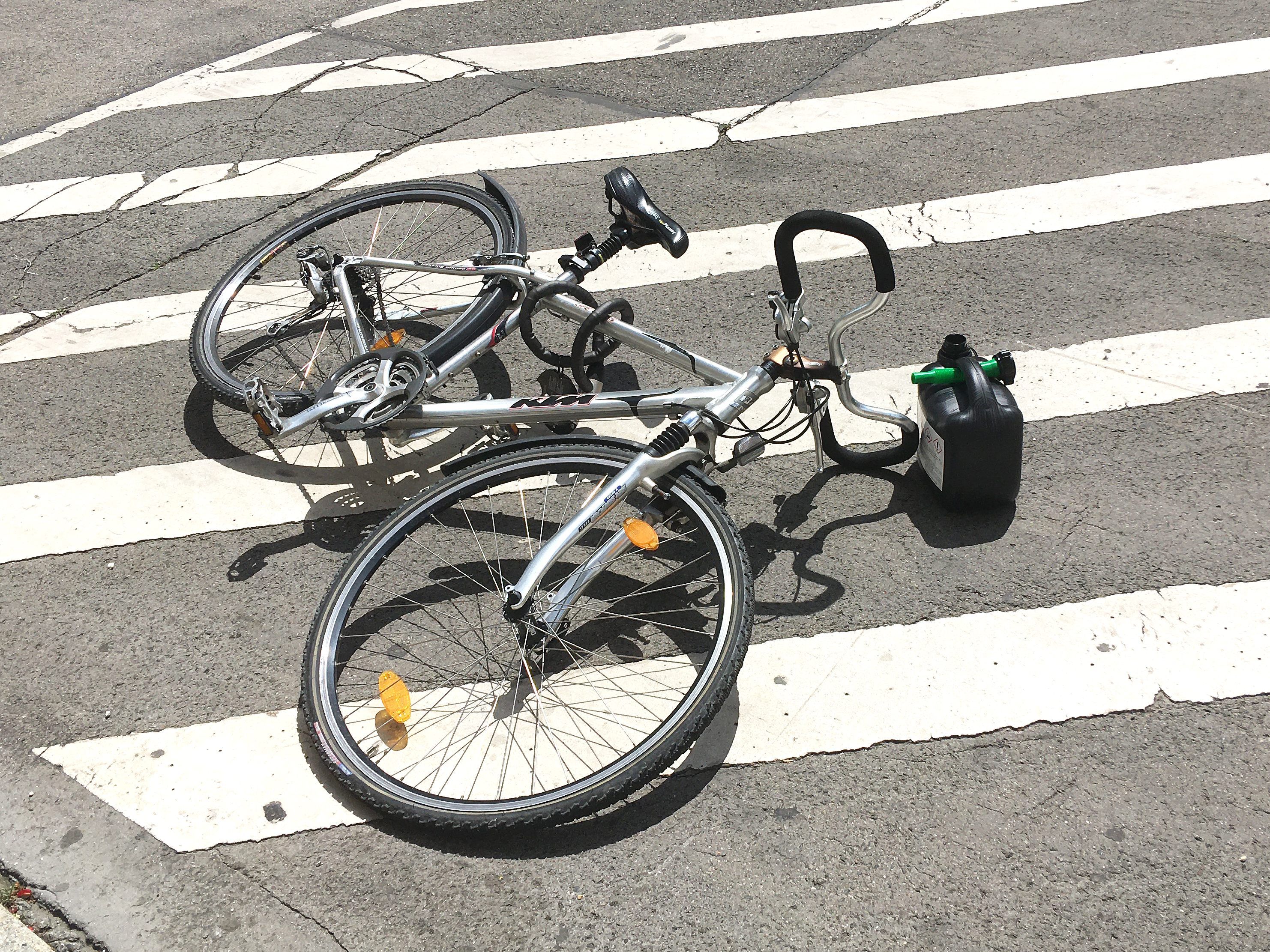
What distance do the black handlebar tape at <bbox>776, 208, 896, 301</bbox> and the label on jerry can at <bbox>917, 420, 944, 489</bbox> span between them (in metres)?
0.68

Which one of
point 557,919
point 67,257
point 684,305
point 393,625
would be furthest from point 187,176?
point 557,919

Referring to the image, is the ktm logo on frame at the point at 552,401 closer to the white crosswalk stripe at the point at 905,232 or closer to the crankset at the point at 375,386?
the crankset at the point at 375,386

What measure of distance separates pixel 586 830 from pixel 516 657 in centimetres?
70

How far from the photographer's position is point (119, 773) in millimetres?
3527

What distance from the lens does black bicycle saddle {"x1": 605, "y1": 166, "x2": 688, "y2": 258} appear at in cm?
408

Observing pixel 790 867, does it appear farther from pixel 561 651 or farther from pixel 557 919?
pixel 561 651

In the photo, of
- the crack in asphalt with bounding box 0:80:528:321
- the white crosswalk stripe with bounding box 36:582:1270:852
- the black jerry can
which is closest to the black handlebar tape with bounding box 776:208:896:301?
the black jerry can

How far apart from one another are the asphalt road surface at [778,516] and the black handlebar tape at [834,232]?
1024mm

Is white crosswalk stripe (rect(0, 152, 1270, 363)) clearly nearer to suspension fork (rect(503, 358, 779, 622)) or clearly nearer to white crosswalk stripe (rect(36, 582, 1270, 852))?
suspension fork (rect(503, 358, 779, 622))

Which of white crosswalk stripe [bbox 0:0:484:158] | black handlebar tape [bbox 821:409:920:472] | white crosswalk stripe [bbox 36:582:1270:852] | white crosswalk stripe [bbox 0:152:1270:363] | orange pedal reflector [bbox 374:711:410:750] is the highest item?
white crosswalk stripe [bbox 0:0:484:158]

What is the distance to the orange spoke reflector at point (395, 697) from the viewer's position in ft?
11.3

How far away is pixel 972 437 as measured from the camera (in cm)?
390

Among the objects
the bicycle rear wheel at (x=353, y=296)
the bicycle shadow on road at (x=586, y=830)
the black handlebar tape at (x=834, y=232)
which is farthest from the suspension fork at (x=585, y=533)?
the bicycle rear wheel at (x=353, y=296)

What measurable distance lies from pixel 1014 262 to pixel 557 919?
4081 mm
